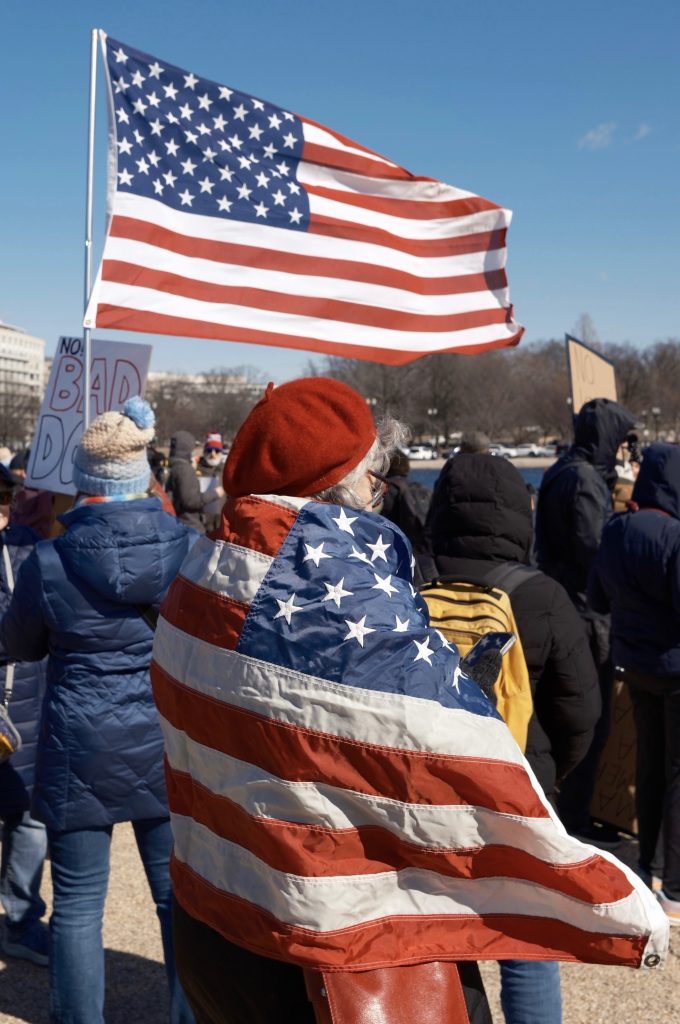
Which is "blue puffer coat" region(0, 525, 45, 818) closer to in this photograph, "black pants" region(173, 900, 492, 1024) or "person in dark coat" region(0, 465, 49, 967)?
"person in dark coat" region(0, 465, 49, 967)

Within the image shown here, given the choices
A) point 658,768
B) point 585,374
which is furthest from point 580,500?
point 585,374

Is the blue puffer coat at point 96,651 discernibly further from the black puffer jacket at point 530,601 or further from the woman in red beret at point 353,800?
the woman in red beret at point 353,800

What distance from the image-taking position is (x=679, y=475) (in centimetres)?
399

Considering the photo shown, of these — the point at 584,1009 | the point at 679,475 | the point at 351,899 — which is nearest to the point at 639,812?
the point at 584,1009

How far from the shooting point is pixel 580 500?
5.14 m

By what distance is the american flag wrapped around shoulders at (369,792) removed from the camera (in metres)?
1.55

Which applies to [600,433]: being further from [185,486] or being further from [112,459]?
[185,486]

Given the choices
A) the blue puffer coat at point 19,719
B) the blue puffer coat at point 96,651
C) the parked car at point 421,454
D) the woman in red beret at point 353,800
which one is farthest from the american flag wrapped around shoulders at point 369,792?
the parked car at point 421,454

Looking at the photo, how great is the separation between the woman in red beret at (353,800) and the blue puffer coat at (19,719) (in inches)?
85.0

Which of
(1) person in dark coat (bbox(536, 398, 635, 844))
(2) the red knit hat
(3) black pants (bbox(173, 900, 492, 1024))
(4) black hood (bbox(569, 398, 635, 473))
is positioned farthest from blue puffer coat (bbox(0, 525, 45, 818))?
(4) black hood (bbox(569, 398, 635, 473))

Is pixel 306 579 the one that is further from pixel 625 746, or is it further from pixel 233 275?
pixel 233 275

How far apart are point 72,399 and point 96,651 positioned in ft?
8.84

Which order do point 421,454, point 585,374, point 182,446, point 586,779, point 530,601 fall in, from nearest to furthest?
1. point 530,601
2. point 586,779
3. point 585,374
4. point 182,446
5. point 421,454

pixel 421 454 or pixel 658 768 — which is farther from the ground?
pixel 421 454
